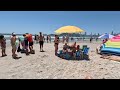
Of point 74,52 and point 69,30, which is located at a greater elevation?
point 69,30

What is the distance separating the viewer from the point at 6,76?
7.43 metres

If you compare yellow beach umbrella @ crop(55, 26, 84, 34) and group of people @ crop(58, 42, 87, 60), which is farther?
yellow beach umbrella @ crop(55, 26, 84, 34)

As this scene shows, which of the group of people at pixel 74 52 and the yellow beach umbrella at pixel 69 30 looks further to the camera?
the yellow beach umbrella at pixel 69 30

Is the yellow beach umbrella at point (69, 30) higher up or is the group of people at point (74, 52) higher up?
the yellow beach umbrella at point (69, 30)

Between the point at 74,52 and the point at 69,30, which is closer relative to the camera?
the point at 74,52

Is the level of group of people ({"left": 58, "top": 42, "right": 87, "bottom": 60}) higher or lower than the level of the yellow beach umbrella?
lower
